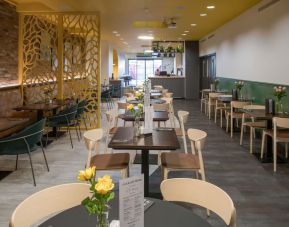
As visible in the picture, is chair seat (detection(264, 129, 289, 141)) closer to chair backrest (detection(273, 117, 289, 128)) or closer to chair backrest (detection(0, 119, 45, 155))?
chair backrest (detection(273, 117, 289, 128))

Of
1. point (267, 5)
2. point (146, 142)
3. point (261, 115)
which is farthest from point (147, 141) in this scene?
point (267, 5)

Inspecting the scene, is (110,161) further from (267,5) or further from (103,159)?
(267,5)

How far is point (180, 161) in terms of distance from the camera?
12.0 feet

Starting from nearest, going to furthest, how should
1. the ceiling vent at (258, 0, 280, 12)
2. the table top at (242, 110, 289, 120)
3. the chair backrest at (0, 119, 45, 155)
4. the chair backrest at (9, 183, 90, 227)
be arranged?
the chair backrest at (9, 183, 90, 227) → the chair backrest at (0, 119, 45, 155) → the table top at (242, 110, 289, 120) → the ceiling vent at (258, 0, 280, 12)

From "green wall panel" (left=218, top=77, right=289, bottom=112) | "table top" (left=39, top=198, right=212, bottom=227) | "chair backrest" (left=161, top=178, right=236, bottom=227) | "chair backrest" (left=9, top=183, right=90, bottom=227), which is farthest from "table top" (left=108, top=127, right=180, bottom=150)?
"green wall panel" (left=218, top=77, right=289, bottom=112)

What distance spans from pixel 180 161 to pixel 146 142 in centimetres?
49

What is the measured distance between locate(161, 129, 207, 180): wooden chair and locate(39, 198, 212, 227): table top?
163 cm

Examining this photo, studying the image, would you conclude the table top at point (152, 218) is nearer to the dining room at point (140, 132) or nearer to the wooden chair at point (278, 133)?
the dining room at point (140, 132)

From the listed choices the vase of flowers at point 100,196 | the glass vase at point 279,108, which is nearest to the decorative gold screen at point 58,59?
the glass vase at point 279,108

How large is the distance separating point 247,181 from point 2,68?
18.3ft

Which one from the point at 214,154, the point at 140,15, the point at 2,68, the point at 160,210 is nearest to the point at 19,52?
the point at 2,68

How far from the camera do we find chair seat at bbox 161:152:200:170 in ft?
11.4

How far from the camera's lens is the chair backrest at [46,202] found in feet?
5.83

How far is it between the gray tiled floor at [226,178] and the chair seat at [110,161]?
2.71 feet
